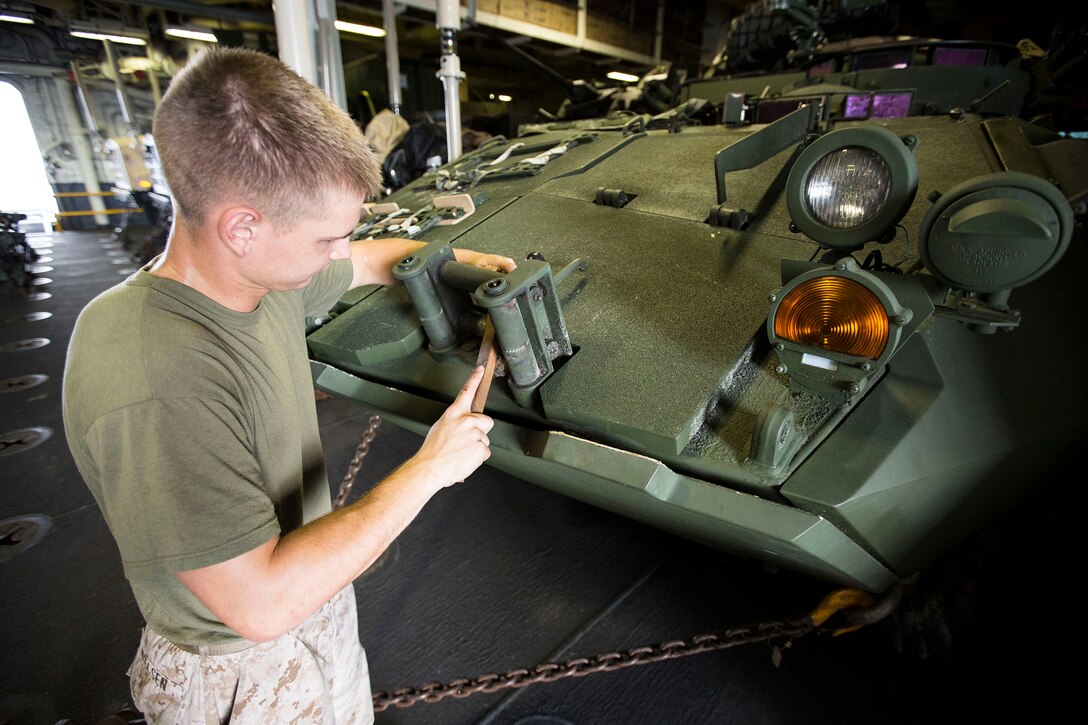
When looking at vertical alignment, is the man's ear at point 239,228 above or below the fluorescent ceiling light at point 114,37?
below

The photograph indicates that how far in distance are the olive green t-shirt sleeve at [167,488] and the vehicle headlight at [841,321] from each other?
3.46 feet

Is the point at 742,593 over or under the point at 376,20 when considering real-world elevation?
under

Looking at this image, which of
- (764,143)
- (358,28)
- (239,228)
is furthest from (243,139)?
(358,28)

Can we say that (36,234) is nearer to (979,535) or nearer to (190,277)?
(190,277)

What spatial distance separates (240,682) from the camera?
124cm

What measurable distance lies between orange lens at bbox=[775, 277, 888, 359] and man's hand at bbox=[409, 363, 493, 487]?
25.8 inches

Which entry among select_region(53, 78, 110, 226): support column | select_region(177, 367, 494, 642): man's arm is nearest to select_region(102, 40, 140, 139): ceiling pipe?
select_region(53, 78, 110, 226): support column

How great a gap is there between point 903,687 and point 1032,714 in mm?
376

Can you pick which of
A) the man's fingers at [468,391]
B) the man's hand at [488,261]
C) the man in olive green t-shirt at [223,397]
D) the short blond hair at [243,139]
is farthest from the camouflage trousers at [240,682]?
the man's hand at [488,261]

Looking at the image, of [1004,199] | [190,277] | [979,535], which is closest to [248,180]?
[190,277]

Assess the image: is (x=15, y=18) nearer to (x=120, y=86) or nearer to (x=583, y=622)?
(x=120, y=86)

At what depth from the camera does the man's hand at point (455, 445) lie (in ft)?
3.85

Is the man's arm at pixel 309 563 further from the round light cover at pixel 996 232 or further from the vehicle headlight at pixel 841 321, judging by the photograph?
the round light cover at pixel 996 232

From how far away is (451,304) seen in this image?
1737 mm
